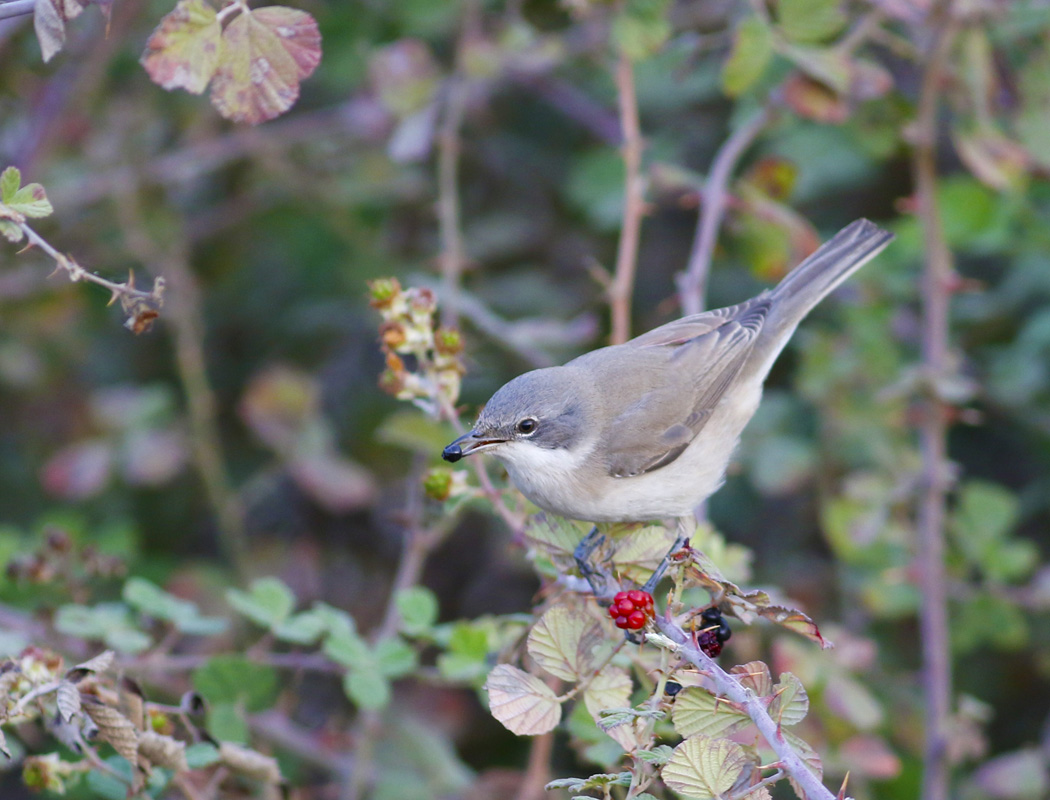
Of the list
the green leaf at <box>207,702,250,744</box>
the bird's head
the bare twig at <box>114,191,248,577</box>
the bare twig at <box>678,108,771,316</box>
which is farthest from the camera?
the bare twig at <box>114,191,248,577</box>

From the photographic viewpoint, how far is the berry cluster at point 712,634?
201cm

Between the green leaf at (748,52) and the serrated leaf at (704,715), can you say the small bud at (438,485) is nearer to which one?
the serrated leaf at (704,715)

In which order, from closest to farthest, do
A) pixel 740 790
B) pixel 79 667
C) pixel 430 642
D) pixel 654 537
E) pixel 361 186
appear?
pixel 740 790 < pixel 79 667 < pixel 654 537 < pixel 430 642 < pixel 361 186

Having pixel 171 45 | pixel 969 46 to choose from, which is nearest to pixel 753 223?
pixel 969 46

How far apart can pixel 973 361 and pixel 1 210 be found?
160 inches

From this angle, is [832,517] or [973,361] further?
[973,361]

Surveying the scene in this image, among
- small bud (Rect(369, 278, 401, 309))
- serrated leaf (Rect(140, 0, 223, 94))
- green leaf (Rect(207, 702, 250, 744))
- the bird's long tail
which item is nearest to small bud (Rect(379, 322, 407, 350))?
small bud (Rect(369, 278, 401, 309))

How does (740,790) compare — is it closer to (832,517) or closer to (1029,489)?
(832,517)

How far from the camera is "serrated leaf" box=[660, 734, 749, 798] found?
5.07ft

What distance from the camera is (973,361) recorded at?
181 inches

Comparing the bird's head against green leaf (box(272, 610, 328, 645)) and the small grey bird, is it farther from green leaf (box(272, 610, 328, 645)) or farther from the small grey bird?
green leaf (box(272, 610, 328, 645))

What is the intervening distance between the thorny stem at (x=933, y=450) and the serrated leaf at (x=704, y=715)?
169 centimetres

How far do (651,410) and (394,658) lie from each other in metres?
1.05

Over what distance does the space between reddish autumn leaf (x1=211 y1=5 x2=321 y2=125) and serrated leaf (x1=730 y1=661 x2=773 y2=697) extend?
132cm
